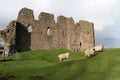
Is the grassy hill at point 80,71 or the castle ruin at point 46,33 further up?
the castle ruin at point 46,33

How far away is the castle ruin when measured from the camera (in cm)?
7694

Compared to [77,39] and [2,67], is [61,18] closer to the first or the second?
[77,39]

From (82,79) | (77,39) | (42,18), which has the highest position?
(42,18)

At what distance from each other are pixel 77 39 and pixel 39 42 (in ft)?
54.6

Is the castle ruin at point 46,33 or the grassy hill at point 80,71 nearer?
the grassy hill at point 80,71

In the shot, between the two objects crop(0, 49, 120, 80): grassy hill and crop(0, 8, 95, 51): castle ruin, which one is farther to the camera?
crop(0, 8, 95, 51): castle ruin

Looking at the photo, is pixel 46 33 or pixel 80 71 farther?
pixel 46 33

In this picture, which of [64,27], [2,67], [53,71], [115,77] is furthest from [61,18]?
[115,77]

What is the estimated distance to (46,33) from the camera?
278ft

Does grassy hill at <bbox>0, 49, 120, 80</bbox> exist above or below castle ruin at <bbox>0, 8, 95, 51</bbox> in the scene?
below

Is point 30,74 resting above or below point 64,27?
below

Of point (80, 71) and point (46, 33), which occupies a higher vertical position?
point (46, 33)

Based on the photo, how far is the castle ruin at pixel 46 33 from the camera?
7694 centimetres

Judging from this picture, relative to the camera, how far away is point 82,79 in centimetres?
3597
